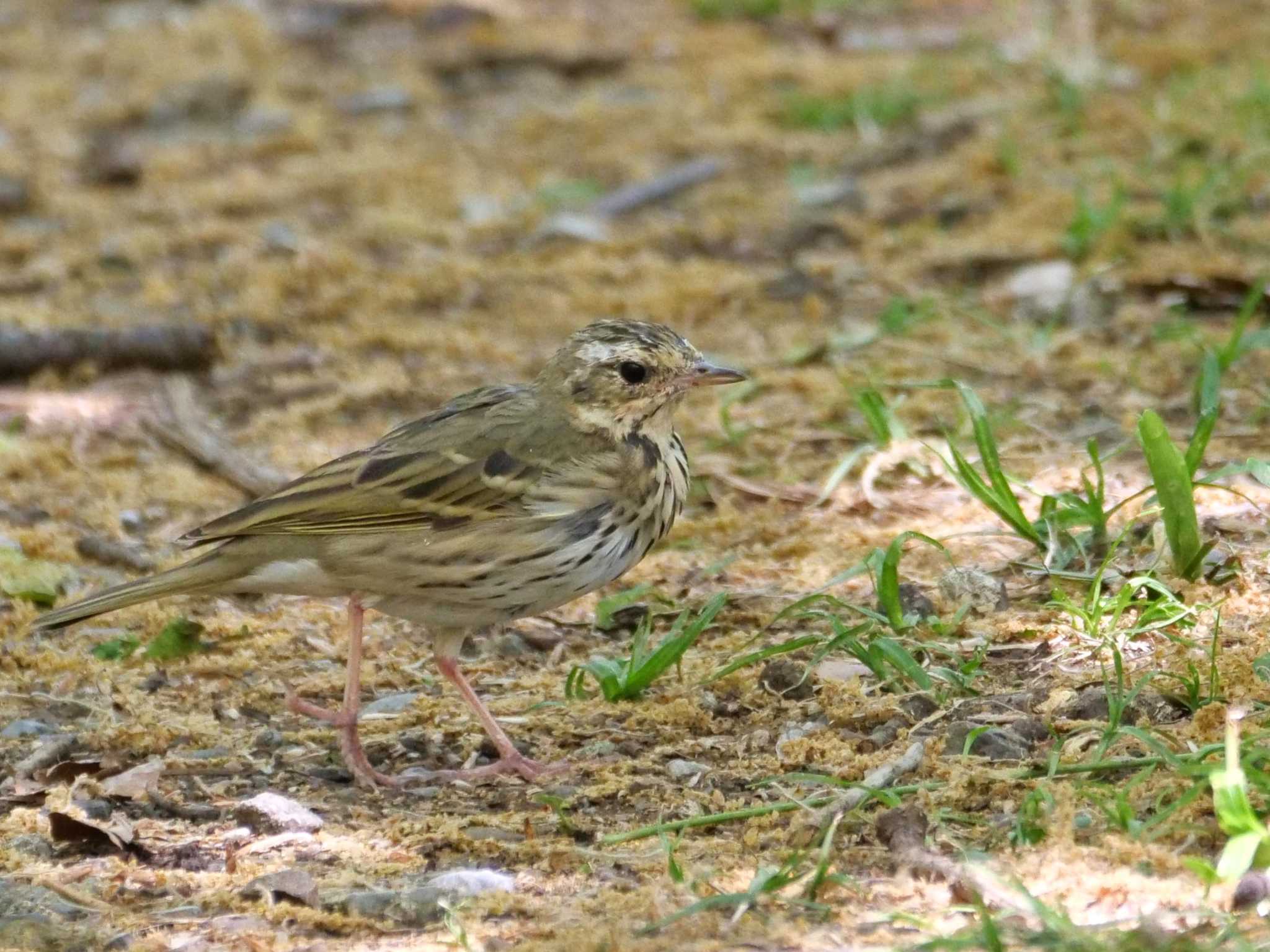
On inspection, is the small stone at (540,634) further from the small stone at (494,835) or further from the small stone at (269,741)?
the small stone at (494,835)

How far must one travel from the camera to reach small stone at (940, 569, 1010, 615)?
17.5ft

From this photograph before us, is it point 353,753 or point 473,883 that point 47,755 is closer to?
point 353,753

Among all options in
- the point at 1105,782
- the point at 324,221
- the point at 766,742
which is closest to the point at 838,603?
the point at 766,742

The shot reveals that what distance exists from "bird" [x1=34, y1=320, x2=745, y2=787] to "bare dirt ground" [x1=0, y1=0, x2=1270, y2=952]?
33cm

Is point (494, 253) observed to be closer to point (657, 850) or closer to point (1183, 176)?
point (1183, 176)

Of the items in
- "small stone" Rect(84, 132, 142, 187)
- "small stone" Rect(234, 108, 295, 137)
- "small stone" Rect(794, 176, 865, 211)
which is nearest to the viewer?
"small stone" Rect(794, 176, 865, 211)

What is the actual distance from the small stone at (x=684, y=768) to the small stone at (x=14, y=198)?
22.5 feet

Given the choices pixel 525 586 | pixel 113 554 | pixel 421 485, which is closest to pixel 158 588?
pixel 421 485

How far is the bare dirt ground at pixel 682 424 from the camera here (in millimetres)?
4098

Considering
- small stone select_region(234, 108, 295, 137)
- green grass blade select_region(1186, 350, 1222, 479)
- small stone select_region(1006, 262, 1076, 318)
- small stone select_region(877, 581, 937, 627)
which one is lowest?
small stone select_region(877, 581, 937, 627)

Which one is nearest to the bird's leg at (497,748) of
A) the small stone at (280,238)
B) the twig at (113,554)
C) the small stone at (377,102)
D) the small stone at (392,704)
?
the small stone at (392,704)

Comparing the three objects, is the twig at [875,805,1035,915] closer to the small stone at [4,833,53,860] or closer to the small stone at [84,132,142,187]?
the small stone at [4,833,53,860]

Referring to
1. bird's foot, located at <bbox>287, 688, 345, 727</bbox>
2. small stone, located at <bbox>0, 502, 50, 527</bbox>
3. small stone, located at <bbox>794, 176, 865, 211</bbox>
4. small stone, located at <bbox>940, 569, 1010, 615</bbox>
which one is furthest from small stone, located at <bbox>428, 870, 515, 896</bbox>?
small stone, located at <bbox>794, 176, 865, 211</bbox>

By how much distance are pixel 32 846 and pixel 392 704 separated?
1.28 metres
